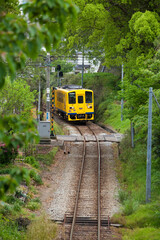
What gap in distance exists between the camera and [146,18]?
1892 centimetres

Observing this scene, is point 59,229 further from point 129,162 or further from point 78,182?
point 129,162

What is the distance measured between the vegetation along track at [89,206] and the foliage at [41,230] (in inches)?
22.6

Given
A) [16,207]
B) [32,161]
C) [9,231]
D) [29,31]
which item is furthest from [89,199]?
[29,31]

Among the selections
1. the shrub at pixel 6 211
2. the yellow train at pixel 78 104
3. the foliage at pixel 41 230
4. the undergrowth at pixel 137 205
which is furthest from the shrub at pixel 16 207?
the yellow train at pixel 78 104

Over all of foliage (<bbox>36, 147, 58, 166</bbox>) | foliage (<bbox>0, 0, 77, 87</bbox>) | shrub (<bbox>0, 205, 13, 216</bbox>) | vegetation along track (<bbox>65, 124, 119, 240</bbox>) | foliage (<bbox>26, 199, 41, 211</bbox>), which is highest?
foliage (<bbox>0, 0, 77, 87</bbox>)

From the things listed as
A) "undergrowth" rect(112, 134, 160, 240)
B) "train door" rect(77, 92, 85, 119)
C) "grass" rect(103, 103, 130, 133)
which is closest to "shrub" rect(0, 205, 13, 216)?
"undergrowth" rect(112, 134, 160, 240)

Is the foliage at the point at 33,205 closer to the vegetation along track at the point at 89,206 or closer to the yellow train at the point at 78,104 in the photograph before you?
the vegetation along track at the point at 89,206

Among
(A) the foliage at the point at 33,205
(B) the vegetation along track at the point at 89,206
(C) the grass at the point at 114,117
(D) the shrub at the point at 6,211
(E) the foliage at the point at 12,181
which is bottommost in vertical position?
(B) the vegetation along track at the point at 89,206

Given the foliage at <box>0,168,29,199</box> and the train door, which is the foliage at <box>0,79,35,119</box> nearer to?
the foliage at <box>0,168,29,199</box>

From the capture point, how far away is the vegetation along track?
37.3 feet

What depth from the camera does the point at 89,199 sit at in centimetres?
1454

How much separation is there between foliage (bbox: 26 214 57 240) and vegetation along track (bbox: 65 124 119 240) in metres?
0.57

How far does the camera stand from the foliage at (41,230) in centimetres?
1019

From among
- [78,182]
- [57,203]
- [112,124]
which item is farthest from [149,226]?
[112,124]
